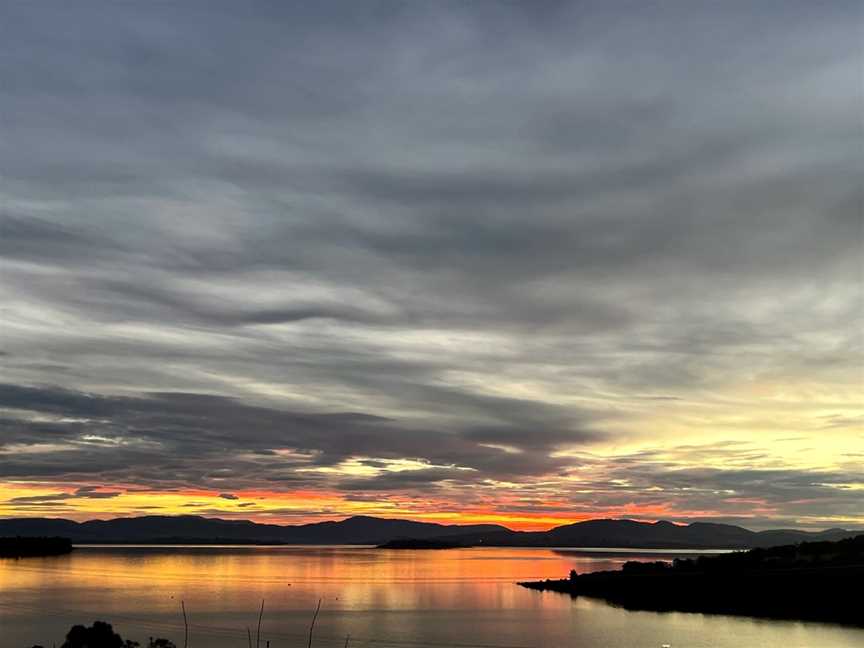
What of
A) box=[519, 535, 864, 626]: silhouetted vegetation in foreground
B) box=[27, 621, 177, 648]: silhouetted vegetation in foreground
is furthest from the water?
box=[27, 621, 177, 648]: silhouetted vegetation in foreground

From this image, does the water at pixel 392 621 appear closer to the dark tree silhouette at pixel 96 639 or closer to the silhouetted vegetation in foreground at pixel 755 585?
the silhouetted vegetation in foreground at pixel 755 585

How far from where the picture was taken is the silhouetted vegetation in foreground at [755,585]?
429 feet

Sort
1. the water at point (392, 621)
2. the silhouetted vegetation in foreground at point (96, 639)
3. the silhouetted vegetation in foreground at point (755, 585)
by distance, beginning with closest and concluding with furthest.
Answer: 1. the silhouetted vegetation in foreground at point (96, 639)
2. the water at point (392, 621)
3. the silhouetted vegetation in foreground at point (755, 585)

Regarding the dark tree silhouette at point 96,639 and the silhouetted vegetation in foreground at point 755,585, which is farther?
the silhouetted vegetation in foreground at point 755,585

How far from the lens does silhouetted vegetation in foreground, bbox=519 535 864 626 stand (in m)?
131

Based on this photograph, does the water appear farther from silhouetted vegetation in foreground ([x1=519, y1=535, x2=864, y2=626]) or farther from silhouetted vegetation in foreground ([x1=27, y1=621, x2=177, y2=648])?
silhouetted vegetation in foreground ([x1=27, y1=621, x2=177, y2=648])

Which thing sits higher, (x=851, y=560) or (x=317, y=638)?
(x=851, y=560)

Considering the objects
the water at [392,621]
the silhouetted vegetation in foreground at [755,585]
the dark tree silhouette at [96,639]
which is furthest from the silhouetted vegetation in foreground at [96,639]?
the silhouetted vegetation in foreground at [755,585]

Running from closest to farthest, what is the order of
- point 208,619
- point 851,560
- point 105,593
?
point 208,619, point 851,560, point 105,593

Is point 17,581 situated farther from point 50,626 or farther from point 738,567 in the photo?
point 738,567

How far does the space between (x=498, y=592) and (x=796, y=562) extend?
2183 inches

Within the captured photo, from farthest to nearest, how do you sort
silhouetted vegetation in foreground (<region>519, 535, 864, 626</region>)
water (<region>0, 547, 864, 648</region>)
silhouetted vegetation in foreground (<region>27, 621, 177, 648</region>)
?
silhouetted vegetation in foreground (<region>519, 535, 864, 626</region>) < water (<region>0, 547, 864, 648</region>) < silhouetted vegetation in foreground (<region>27, 621, 177, 648</region>)

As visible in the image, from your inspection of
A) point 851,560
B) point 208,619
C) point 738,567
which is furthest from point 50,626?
point 851,560

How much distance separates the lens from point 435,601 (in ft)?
504
